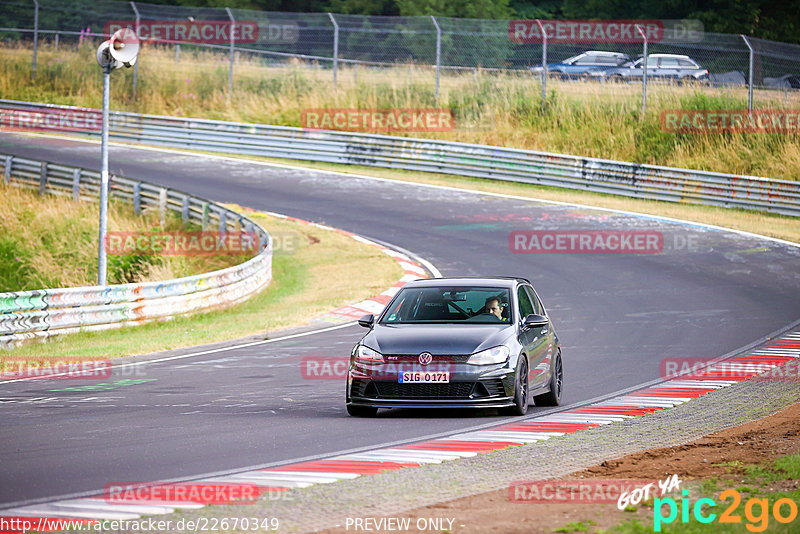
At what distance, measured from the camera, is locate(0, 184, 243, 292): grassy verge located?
24922 millimetres

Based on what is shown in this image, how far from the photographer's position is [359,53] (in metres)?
40.5

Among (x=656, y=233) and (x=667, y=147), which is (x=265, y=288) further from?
(x=667, y=147)

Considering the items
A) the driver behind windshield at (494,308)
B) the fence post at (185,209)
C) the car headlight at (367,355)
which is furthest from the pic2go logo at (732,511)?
the fence post at (185,209)

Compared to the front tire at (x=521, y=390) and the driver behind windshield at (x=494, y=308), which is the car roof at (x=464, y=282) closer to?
the driver behind windshield at (x=494, y=308)

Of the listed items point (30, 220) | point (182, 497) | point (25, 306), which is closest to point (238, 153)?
point (30, 220)

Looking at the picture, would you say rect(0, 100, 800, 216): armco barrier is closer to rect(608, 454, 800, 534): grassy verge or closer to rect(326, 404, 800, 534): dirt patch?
rect(326, 404, 800, 534): dirt patch

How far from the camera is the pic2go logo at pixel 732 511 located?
21.5 feet

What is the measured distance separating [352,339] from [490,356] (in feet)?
21.9

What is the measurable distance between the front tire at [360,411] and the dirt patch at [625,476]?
10.6ft

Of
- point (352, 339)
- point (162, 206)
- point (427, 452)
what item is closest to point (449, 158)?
point (162, 206)

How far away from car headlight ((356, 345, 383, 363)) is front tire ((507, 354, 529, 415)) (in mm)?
1373

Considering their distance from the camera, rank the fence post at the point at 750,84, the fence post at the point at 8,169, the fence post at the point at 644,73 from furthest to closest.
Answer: the fence post at the point at 8,169, the fence post at the point at 644,73, the fence post at the point at 750,84

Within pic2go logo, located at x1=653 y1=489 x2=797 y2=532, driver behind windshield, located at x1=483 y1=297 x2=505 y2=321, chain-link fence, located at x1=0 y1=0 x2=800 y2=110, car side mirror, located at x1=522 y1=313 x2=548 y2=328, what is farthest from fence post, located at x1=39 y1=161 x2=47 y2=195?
pic2go logo, located at x1=653 y1=489 x2=797 y2=532

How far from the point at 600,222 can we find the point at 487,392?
1827 cm
